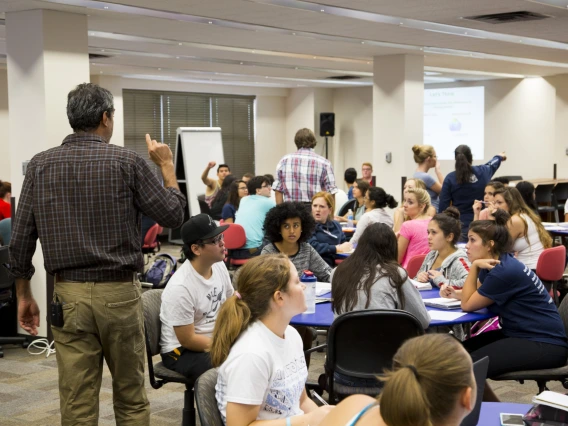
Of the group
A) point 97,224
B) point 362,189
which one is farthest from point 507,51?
point 97,224

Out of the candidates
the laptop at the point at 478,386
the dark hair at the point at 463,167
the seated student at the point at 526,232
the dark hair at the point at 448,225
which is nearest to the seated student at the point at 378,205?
the seated student at the point at 526,232

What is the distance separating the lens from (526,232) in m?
6.29

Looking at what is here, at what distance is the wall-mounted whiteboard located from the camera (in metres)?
13.2

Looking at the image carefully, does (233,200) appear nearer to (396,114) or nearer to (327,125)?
(396,114)

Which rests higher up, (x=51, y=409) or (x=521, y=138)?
(x=521, y=138)

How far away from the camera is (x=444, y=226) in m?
4.84

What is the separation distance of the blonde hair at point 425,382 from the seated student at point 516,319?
224 cm

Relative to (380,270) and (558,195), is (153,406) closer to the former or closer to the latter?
(380,270)

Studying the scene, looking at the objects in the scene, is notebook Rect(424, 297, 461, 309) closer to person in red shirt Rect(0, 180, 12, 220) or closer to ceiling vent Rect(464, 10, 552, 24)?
ceiling vent Rect(464, 10, 552, 24)

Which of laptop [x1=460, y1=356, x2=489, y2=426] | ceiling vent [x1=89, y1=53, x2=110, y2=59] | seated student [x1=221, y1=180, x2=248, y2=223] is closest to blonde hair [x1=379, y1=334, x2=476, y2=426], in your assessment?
laptop [x1=460, y1=356, x2=489, y2=426]

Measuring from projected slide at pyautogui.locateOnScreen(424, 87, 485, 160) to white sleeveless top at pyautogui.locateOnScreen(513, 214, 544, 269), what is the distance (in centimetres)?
1064

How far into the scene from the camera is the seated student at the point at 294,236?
16.8 feet

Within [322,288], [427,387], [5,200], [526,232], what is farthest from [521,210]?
[5,200]

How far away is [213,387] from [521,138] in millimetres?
14875
